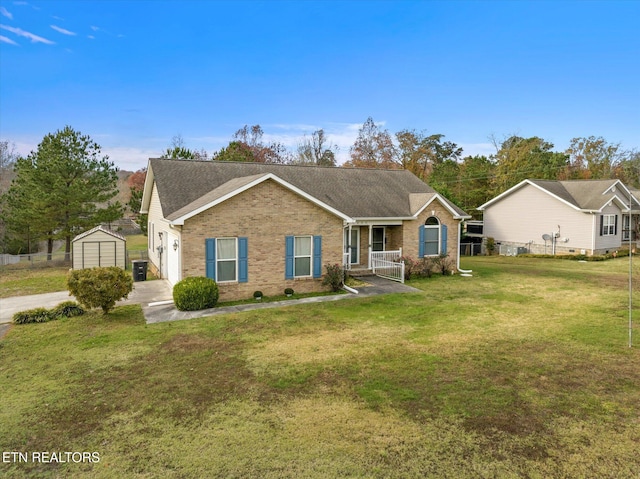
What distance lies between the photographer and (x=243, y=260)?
14172 millimetres

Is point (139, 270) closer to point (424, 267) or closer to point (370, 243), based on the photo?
point (370, 243)

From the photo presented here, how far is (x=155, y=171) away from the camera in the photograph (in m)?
18.2

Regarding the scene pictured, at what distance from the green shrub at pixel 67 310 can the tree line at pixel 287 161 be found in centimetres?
1407

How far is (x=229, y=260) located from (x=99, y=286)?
411 cm

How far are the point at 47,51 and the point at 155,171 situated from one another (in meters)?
8.80

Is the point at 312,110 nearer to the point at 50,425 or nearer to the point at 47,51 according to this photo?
the point at 47,51

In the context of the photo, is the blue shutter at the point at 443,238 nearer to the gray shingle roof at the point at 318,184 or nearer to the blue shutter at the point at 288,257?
the gray shingle roof at the point at 318,184

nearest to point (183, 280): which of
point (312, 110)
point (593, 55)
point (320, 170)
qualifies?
point (320, 170)

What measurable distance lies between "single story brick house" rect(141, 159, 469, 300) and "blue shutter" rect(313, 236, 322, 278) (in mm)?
39

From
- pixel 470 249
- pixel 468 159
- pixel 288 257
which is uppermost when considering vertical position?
Answer: pixel 468 159

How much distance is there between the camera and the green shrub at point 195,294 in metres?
12.6

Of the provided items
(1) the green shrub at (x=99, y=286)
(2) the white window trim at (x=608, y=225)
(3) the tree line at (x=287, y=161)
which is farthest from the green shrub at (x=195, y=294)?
(2) the white window trim at (x=608, y=225)

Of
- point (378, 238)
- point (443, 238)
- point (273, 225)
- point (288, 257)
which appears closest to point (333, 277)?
point (288, 257)

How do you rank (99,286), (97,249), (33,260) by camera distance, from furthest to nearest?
(33,260) → (97,249) → (99,286)
